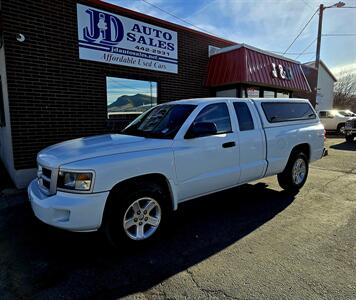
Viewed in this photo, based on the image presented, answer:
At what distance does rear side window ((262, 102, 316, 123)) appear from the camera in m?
5.15

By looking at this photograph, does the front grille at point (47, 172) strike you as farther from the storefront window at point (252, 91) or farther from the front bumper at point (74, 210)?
the storefront window at point (252, 91)

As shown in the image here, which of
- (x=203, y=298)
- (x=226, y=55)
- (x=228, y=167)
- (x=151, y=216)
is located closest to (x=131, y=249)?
(x=151, y=216)

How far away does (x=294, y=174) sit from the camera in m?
5.54

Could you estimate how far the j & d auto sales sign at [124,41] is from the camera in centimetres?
677

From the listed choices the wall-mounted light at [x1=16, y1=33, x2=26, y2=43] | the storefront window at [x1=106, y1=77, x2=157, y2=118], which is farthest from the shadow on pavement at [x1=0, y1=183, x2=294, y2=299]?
the storefront window at [x1=106, y1=77, x2=157, y2=118]

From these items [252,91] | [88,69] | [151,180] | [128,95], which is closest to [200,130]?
[151,180]

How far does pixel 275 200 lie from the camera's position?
512 centimetres

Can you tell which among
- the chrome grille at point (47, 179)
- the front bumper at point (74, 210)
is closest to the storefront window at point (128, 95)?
the chrome grille at point (47, 179)

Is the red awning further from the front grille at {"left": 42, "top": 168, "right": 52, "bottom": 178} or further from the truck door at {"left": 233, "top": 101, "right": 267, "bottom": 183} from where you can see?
the front grille at {"left": 42, "top": 168, "right": 52, "bottom": 178}

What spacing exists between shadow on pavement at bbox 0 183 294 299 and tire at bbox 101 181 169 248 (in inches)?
6.7

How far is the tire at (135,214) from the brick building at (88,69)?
4056mm

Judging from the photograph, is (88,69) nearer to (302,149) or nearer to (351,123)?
(302,149)

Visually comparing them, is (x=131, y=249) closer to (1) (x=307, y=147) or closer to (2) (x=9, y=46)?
(1) (x=307, y=147)

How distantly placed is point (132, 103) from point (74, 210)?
18.6 ft
